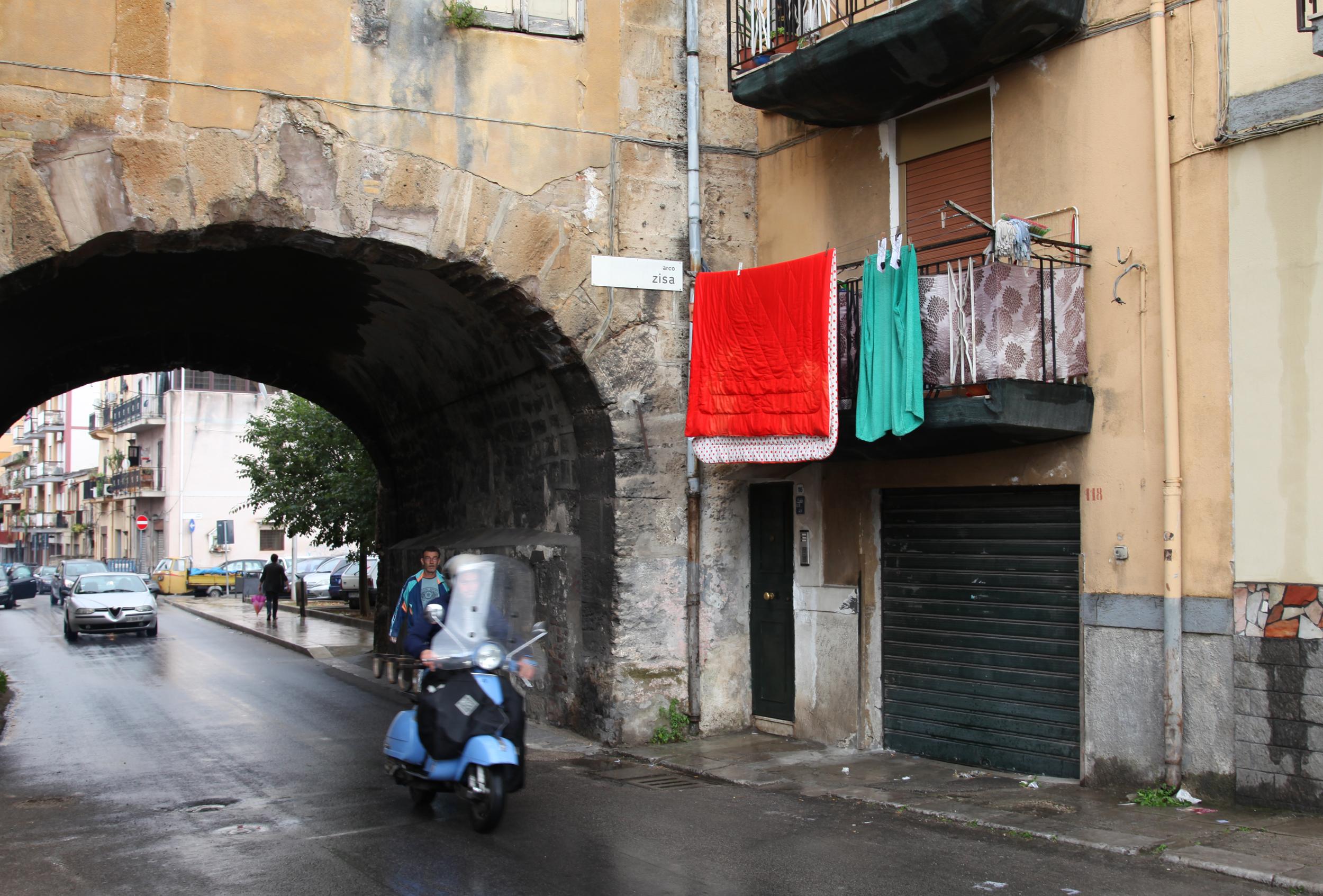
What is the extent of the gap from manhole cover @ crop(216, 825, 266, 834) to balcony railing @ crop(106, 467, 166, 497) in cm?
4555

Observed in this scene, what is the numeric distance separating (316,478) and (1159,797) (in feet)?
64.9

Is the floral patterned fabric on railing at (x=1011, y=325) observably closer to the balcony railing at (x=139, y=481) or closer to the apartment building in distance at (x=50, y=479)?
the balcony railing at (x=139, y=481)

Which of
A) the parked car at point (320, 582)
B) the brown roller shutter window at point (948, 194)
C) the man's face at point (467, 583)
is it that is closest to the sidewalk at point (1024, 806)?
the man's face at point (467, 583)

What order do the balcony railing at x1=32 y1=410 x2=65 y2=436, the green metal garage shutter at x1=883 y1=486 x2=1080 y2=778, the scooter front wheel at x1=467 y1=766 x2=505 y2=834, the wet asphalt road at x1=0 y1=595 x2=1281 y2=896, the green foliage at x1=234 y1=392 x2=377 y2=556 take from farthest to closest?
the balcony railing at x1=32 y1=410 x2=65 y2=436 → the green foliage at x1=234 y1=392 x2=377 y2=556 → the green metal garage shutter at x1=883 y1=486 x2=1080 y2=778 → the scooter front wheel at x1=467 y1=766 x2=505 y2=834 → the wet asphalt road at x1=0 y1=595 x2=1281 y2=896

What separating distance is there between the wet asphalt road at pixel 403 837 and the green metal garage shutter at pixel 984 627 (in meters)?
1.64

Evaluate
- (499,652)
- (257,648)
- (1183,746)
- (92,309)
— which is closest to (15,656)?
(257,648)

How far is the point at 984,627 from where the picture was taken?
9.12m

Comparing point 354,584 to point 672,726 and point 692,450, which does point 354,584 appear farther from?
point 692,450

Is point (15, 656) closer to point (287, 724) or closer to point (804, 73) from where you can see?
point (287, 724)

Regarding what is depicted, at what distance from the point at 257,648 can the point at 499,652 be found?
49.5ft

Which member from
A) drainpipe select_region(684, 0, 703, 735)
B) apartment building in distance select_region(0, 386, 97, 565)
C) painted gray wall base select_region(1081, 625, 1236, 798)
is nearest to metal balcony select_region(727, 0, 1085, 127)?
drainpipe select_region(684, 0, 703, 735)

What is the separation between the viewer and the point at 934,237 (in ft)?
31.6

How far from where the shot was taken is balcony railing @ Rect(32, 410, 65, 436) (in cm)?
7275

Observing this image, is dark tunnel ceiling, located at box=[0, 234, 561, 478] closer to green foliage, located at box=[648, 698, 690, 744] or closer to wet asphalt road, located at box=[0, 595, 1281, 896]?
green foliage, located at box=[648, 698, 690, 744]
